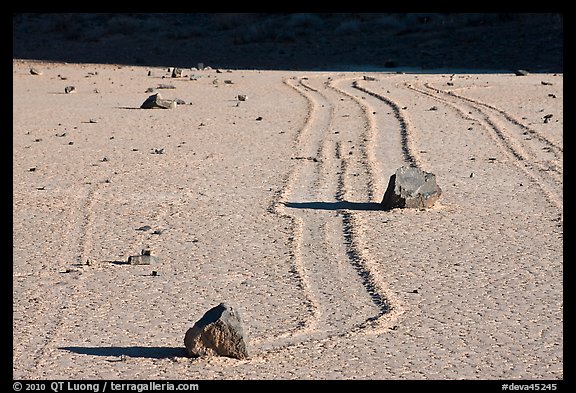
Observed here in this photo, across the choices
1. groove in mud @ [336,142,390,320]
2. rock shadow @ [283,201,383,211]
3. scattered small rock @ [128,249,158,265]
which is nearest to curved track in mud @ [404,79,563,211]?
rock shadow @ [283,201,383,211]

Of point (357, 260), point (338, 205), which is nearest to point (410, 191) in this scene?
point (338, 205)

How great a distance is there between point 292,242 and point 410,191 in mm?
1561

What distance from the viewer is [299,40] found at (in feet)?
102

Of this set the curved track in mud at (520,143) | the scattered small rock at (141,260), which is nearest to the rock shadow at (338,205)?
the curved track in mud at (520,143)

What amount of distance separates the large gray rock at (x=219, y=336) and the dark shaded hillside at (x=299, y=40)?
65.9ft

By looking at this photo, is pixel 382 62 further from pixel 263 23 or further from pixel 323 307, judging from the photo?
pixel 323 307

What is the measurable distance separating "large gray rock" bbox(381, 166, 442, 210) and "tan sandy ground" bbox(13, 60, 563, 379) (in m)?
0.19

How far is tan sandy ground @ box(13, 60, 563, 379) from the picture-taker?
6.10 meters

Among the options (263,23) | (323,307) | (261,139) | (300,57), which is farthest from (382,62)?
(323,307)

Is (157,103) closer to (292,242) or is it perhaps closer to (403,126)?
(403,126)

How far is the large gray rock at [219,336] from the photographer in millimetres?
5879

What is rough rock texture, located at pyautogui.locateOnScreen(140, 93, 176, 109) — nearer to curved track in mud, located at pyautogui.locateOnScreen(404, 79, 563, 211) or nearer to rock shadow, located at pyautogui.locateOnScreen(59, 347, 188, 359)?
curved track in mud, located at pyautogui.locateOnScreen(404, 79, 563, 211)

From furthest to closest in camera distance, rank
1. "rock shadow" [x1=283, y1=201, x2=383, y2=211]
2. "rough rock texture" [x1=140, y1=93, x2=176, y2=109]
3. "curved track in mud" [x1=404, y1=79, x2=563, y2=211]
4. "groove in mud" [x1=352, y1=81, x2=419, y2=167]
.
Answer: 1. "rough rock texture" [x1=140, y1=93, x2=176, y2=109]
2. "groove in mud" [x1=352, y1=81, x2=419, y2=167]
3. "curved track in mud" [x1=404, y1=79, x2=563, y2=211]
4. "rock shadow" [x1=283, y1=201, x2=383, y2=211]
